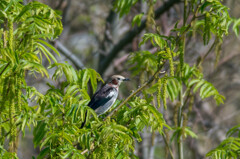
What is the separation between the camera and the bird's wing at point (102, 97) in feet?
23.7

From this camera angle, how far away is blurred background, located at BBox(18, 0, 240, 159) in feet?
37.5

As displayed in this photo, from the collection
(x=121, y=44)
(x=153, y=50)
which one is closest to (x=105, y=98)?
(x=121, y=44)

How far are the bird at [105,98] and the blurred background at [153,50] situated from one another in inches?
55.4

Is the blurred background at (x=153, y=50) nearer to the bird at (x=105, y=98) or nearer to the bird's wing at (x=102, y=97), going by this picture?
the bird at (x=105, y=98)

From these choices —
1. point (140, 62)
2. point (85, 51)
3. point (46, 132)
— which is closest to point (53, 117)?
point (46, 132)

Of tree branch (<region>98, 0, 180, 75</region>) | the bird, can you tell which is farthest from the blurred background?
the bird

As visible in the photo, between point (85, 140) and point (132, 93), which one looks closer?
point (85, 140)

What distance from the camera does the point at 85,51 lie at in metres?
18.9

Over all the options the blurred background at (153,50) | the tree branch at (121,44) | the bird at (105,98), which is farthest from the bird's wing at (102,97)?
the tree branch at (121,44)

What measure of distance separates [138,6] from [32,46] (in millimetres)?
8819

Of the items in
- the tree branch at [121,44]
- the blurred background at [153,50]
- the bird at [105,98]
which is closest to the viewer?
the bird at [105,98]

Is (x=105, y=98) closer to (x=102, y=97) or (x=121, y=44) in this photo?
(x=102, y=97)

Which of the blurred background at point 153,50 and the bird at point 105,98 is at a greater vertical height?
the blurred background at point 153,50

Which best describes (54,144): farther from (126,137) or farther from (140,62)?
(140,62)
